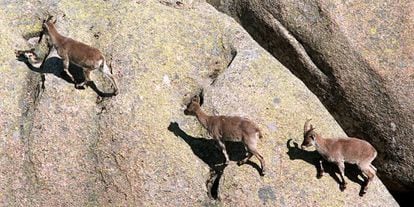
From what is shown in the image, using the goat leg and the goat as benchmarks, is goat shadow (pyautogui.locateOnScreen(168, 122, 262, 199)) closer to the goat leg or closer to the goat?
the goat leg

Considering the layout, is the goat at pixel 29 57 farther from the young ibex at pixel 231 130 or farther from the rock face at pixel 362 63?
the rock face at pixel 362 63

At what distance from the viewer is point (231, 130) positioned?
11727 mm

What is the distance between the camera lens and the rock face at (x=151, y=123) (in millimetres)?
11742

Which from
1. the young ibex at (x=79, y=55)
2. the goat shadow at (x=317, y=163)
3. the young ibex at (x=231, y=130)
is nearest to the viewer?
the young ibex at (x=231, y=130)

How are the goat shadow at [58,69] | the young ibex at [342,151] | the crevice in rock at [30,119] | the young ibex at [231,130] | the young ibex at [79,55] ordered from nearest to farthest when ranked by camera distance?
the young ibex at [231,130] < the crevice in rock at [30,119] < the young ibex at [342,151] < the young ibex at [79,55] < the goat shadow at [58,69]

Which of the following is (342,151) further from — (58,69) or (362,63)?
(58,69)

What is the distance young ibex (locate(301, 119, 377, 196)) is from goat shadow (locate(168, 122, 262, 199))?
114 cm

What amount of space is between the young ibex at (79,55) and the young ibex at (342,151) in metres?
3.77

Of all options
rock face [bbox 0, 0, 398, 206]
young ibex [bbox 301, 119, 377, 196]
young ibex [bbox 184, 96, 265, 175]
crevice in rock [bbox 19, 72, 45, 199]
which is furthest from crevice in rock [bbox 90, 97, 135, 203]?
young ibex [bbox 301, 119, 377, 196]

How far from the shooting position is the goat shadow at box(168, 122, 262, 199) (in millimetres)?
11852

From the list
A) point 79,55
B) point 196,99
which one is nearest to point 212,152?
point 196,99

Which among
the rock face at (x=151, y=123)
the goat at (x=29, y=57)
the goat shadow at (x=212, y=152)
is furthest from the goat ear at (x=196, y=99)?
the goat at (x=29, y=57)

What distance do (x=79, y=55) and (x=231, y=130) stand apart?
125 inches

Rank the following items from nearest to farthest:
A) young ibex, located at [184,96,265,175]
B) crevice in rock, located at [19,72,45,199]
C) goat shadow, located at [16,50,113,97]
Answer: young ibex, located at [184,96,265,175], crevice in rock, located at [19,72,45,199], goat shadow, located at [16,50,113,97]
